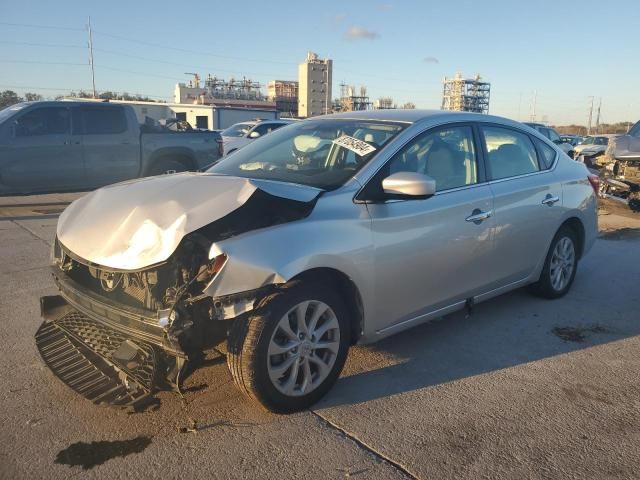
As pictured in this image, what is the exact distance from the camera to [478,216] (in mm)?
4051

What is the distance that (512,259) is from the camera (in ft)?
14.7

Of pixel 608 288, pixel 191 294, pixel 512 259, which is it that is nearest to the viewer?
pixel 191 294

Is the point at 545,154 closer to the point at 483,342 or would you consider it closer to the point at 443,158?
the point at 443,158

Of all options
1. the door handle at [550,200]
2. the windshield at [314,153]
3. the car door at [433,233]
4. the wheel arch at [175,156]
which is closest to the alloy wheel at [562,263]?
the door handle at [550,200]

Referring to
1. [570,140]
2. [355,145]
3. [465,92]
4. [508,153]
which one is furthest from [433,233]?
[465,92]

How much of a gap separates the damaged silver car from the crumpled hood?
0.01 meters

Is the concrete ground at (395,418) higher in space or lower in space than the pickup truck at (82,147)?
lower

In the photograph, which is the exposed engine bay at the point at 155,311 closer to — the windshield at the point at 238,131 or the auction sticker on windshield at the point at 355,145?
the auction sticker on windshield at the point at 355,145

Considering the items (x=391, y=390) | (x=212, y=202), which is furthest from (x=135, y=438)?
(x=391, y=390)

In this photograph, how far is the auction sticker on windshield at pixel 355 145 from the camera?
12.0 ft

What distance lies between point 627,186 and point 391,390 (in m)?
9.63

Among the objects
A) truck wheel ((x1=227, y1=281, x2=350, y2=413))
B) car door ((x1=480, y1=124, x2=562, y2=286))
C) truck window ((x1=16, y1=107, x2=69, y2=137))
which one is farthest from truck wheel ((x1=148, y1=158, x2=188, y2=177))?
truck wheel ((x1=227, y1=281, x2=350, y2=413))

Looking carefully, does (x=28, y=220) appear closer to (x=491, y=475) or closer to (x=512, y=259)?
(x=512, y=259)

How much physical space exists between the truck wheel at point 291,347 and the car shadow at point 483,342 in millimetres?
214
